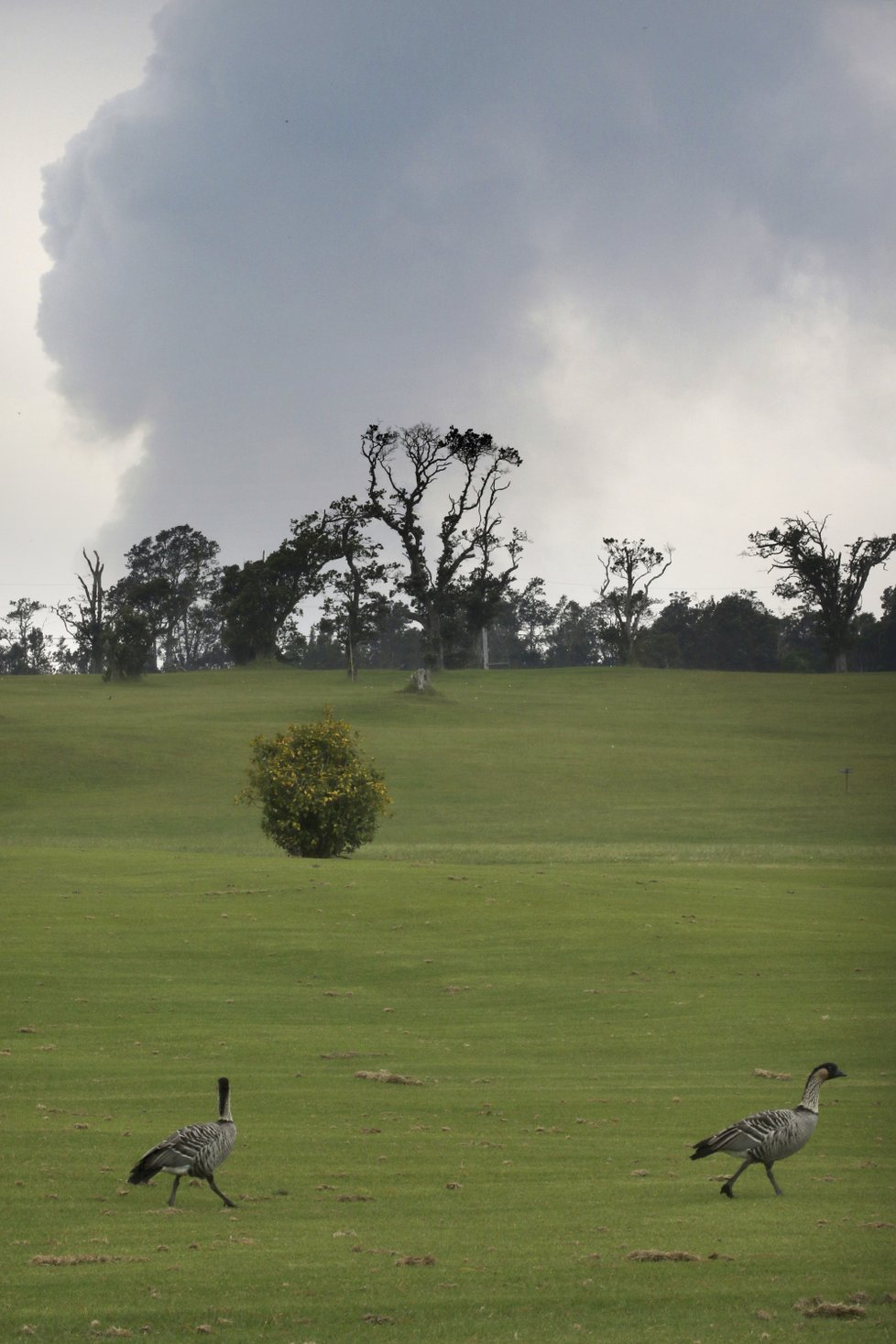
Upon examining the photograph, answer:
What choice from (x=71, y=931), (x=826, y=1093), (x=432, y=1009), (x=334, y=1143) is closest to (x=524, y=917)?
(x=432, y=1009)

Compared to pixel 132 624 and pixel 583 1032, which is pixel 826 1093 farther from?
pixel 132 624

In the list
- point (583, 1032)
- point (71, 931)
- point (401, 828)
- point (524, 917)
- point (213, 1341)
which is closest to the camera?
point (213, 1341)

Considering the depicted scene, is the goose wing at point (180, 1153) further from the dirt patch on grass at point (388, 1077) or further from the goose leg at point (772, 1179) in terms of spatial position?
the dirt patch on grass at point (388, 1077)

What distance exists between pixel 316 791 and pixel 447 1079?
21.6 metres

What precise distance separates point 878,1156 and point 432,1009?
8.49m

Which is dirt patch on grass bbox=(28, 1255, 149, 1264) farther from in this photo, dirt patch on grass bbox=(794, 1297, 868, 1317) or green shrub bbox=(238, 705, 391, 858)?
green shrub bbox=(238, 705, 391, 858)

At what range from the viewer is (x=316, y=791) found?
124 ft

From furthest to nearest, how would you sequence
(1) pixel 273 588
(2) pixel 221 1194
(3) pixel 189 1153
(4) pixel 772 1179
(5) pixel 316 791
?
(1) pixel 273 588 < (5) pixel 316 791 < (4) pixel 772 1179 < (2) pixel 221 1194 < (3) pixel 189 1153

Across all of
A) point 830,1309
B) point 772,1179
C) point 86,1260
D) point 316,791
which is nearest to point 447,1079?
point 772,1179

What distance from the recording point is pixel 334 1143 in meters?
13.6

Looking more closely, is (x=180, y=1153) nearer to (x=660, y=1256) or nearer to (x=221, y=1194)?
(x=221, y=1194)

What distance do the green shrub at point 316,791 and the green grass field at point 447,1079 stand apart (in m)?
2.47

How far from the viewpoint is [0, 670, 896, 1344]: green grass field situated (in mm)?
9086

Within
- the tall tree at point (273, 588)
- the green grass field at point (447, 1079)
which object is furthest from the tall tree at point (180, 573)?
the green grass field at point (447, 1079)
